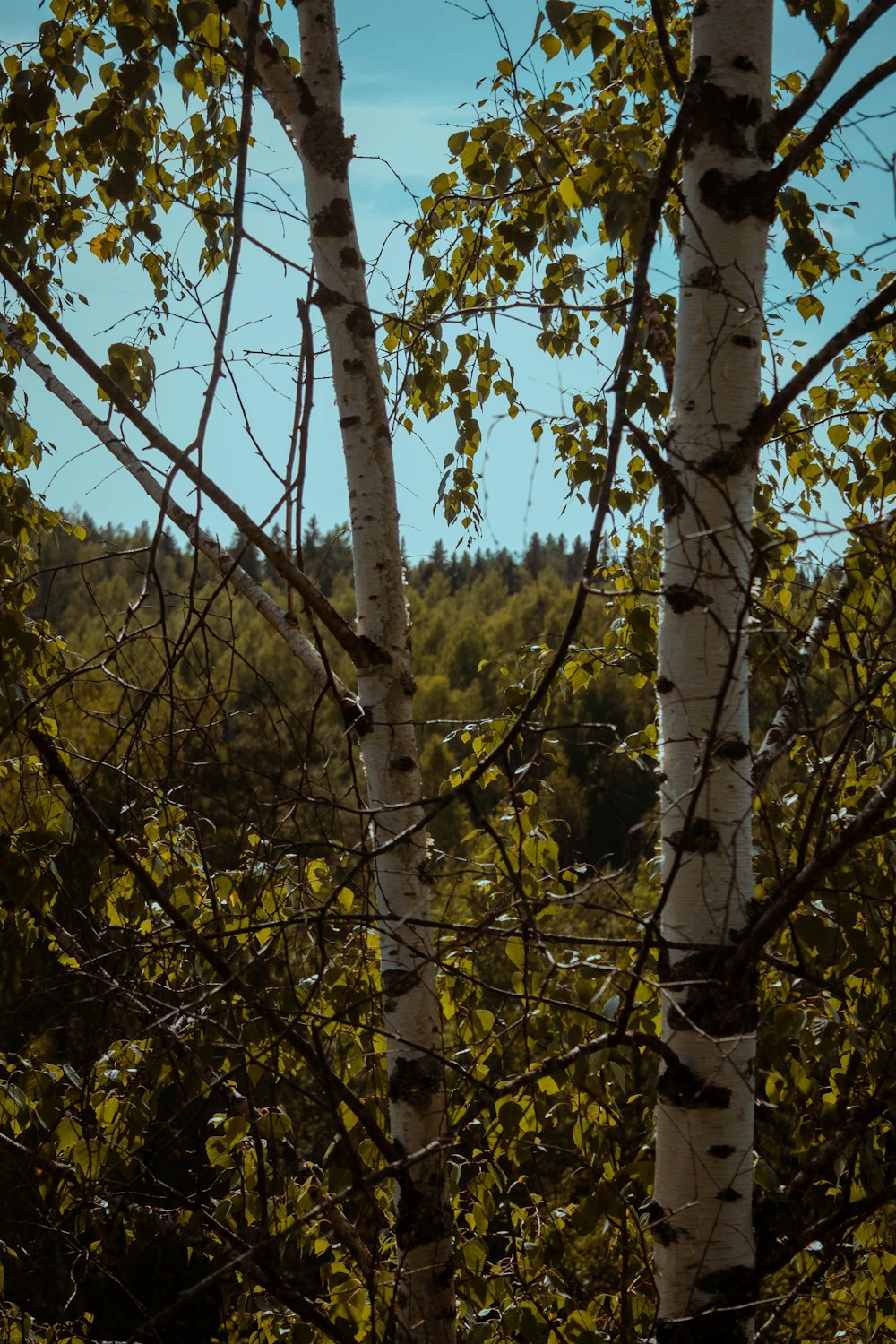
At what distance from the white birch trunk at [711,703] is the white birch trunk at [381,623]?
1.51 feet

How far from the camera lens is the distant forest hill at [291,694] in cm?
146

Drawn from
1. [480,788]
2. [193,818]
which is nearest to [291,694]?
[480,788]

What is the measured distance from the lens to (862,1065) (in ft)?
7.59

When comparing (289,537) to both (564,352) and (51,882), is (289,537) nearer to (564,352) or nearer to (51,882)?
(51,882)

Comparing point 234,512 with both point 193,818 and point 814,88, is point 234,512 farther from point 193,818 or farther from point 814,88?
point 814,88

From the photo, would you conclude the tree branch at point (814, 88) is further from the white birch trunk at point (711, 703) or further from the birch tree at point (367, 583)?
the birch tree at point (367, 583)

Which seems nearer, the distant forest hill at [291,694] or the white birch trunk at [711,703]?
the white birch trunk at [711,703]

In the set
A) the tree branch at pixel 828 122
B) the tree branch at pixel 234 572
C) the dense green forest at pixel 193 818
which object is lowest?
the dense green forest at pixel 193 818

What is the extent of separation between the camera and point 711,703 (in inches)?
55.0

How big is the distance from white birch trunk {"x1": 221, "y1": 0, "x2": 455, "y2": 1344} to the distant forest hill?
10 cm

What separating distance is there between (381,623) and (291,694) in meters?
26.3

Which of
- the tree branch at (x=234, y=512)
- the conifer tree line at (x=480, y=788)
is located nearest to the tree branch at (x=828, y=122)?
the conifer tree line at (x=480, y=788)

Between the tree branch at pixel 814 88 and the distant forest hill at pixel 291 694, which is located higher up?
the tree branch at pixel 814 88

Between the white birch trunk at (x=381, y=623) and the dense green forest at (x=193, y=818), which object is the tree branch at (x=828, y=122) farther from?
the white birch trunk at (x=381, y=623)
